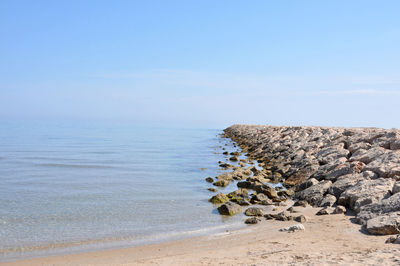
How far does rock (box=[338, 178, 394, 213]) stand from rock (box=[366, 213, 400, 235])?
141 cm

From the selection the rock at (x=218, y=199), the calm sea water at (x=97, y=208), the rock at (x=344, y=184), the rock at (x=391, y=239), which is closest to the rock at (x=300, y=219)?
the calm sea water at (x=97, y=208)

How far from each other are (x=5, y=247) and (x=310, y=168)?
446 inches

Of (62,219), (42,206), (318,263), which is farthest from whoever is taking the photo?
(42,206)

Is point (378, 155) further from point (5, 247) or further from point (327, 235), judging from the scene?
point (5, 247)

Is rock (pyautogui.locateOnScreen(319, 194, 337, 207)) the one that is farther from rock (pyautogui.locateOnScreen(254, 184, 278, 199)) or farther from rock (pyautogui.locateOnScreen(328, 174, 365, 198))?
rock (pyautogui.locateOnScreen(254, 184, 278, 199))

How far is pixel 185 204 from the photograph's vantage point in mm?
10961

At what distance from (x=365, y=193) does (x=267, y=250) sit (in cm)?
385

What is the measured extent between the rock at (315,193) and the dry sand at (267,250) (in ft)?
6.93

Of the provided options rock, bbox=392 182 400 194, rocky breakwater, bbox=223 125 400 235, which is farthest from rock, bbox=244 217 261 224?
rock, bbox=392 182 400 194

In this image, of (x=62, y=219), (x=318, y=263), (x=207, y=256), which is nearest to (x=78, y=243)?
(x=62, y=219)

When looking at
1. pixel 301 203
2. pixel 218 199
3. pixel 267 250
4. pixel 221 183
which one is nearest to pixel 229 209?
pixel 218 199

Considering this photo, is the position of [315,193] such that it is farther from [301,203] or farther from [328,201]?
[328,201]

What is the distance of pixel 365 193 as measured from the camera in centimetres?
874

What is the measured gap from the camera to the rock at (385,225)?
6.58m
